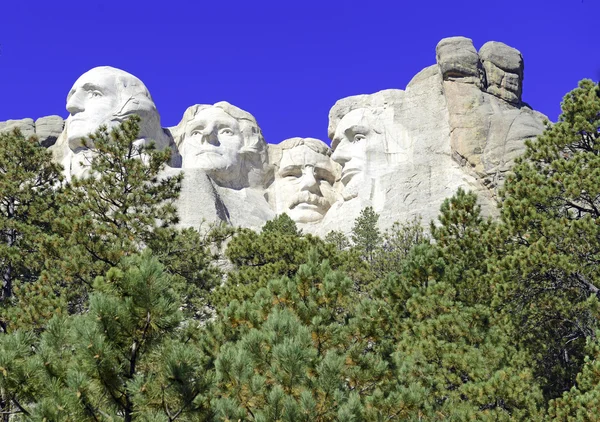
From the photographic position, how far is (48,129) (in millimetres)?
48688

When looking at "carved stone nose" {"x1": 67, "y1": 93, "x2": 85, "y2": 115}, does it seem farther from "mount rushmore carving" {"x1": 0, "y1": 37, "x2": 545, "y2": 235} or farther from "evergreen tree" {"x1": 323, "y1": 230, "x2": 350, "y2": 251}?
"evergreen tree" {"x1": 323, "y1": 230, "x2": 350, "y2": 251}

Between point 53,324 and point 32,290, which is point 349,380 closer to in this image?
point 53,324

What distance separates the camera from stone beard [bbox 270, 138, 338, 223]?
44.5 m

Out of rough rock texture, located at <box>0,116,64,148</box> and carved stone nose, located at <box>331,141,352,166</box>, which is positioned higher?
rough rock texture, located at <box>0,116,64,148</box>

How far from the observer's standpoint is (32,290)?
17625 millimetres

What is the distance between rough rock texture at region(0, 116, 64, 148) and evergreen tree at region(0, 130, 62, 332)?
2624cm

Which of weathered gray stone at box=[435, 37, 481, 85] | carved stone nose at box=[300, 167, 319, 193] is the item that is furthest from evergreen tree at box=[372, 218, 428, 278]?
carved stone nose at box=[300, 167, 319, 193]

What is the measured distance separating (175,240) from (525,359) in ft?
27.4

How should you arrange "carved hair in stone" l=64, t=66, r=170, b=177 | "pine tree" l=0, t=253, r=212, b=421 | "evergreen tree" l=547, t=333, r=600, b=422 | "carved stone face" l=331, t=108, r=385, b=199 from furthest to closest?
"carved stone face" l=331, t=108, r=385, b=199
"carved hair in stone" l=64, t=66, r=170, b=177
"evergreen tree" l=547, t=333, r=600, b=422
"pine tree" l=0, t=253, r=212, b=421

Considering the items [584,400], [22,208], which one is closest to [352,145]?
[22,208]

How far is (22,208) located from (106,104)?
21309 millimetres

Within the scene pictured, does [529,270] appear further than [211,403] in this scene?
Yes

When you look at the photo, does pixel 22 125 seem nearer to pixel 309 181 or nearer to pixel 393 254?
pixel 309 181

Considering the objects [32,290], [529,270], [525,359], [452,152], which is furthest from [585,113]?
[452,152]
